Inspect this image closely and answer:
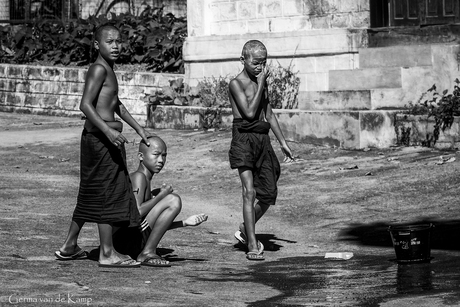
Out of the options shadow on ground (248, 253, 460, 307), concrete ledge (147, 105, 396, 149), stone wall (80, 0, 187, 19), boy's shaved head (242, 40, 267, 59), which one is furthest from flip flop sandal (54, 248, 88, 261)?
stone wall (80, 0, 187, 19)

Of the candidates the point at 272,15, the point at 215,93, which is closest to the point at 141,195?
the point at 215,93

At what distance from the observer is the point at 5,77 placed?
20.9 m

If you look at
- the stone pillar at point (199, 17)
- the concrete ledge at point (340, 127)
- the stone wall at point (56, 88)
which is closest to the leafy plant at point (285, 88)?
the concrete ledge at point (340, 127)

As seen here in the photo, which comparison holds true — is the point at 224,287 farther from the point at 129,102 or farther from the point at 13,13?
the point at 13,13

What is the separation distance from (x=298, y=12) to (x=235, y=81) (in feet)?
24.9

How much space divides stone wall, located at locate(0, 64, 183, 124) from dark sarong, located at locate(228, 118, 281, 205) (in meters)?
9.32

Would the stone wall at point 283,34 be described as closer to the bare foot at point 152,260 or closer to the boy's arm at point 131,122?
the boy's arm at point 131,122

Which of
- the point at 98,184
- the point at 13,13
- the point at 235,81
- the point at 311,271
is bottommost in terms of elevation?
the point at 311,271

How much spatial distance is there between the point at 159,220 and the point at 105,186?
55 centimetres

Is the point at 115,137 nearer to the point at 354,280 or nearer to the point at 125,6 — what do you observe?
the point at 354,280

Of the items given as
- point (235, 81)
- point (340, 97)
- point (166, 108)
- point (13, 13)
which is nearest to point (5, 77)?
point (13, 13)

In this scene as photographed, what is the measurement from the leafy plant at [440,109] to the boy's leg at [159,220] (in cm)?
581

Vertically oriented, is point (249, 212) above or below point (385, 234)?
above

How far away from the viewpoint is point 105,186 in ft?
24.9
